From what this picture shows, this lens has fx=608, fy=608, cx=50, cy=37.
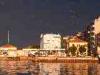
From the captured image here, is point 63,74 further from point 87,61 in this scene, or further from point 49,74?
point 87,61

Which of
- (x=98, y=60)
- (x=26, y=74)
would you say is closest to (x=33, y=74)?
(x=26, y=74)

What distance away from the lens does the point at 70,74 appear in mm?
94500

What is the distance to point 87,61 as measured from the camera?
200m

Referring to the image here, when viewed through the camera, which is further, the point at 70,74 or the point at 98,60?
the point at 98,60

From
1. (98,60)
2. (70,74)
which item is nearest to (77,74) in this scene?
(70,74)

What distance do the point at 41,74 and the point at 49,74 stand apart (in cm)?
125

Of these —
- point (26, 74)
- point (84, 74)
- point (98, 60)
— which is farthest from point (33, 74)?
point (98, 60)

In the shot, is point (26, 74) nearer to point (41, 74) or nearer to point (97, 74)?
point (41, 74)

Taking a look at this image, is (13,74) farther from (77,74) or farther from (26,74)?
(77,74)

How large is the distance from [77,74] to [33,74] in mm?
6791

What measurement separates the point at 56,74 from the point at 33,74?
11.8 ft

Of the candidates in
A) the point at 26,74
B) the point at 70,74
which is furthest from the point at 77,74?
the point at 26,74

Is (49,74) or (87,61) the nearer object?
(49,74)

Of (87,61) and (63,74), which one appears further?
(87,61)
